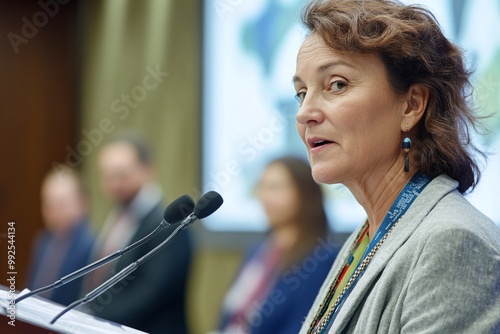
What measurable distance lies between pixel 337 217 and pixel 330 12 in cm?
299

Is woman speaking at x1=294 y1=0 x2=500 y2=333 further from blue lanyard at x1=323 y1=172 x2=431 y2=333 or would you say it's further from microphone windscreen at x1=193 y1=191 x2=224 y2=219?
microphone windscreen at x1=193 y1=191 x2=224 y2=219

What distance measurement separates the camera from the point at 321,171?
1351 millimetres

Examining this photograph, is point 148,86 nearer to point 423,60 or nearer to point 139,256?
point 139,256

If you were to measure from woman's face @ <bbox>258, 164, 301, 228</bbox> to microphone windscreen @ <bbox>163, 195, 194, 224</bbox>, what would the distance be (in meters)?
1.56

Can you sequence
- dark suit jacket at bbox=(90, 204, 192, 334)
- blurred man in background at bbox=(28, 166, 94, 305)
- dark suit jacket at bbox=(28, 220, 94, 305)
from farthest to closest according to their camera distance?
blurred man in background at bbox=(28, 166, 94, 305) → dark suit jacket at bbox=(28, 220, 94, 305) → dark suit jacket at bbox=(90, 204, 192, 334)

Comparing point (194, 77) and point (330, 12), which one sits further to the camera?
point (194, 77)

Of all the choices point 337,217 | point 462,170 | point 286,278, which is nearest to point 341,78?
point 462,170

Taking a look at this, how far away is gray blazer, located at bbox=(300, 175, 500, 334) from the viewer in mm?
1046

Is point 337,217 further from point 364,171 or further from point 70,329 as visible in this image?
point 70,329

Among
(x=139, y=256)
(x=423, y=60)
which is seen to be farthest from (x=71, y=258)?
(x=423, y=60)

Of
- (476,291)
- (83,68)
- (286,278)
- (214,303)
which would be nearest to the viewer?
(476,291)

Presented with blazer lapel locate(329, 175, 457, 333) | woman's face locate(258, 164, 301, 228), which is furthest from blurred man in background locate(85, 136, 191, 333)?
blazer lapel locate(329, 175, 457, 333)

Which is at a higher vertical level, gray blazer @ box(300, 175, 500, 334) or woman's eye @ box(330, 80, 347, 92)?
woman's eye @ box(330, 80, 347, 92)

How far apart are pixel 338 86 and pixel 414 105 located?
0.14 m
